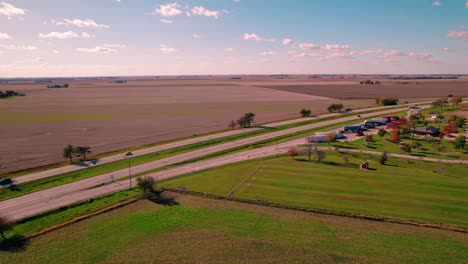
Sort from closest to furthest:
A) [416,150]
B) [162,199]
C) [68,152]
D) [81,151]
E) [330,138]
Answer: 1. [162,199]
2. [68,152]
3. [81,151]
4. [416,150]
5. [330,138]

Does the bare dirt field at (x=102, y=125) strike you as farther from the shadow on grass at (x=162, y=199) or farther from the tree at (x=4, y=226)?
the shadow on grass at (x=162, y=199)

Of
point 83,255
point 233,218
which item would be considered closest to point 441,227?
point 233,218

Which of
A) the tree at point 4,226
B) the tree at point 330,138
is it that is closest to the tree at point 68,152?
the tree at point 4,226

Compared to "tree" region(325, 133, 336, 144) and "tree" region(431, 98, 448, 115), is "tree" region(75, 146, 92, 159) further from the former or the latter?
"tree" region(431, 98, 448, 115)

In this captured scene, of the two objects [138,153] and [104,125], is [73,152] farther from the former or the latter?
[104,125]

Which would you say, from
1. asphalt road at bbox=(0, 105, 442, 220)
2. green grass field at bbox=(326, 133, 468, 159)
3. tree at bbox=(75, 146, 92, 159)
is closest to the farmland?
tree at bbox=(75, 146, 92, 159)

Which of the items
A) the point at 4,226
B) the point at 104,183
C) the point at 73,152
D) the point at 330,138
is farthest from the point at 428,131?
the point at 4,226

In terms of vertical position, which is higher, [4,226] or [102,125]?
[102,125]

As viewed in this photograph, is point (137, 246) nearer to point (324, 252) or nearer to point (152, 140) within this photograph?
point (324, 252)
